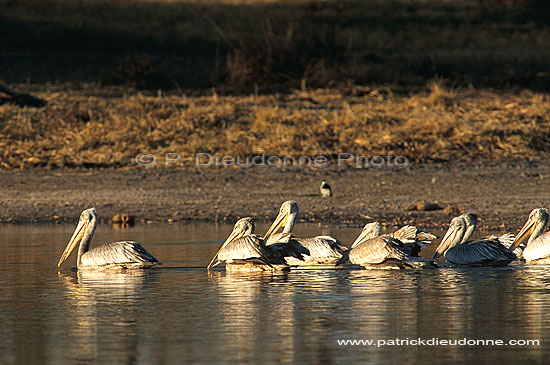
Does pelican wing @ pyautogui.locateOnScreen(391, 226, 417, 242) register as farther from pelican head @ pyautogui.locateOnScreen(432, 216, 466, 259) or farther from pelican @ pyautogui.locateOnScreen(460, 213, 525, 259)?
pelican @ pyautogui.locateOnScreen(460, 213, 525, 259)

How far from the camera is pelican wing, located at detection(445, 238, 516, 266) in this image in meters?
9.35

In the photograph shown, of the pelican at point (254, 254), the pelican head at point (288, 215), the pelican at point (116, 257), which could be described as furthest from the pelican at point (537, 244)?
the pelican at point (116, 257)

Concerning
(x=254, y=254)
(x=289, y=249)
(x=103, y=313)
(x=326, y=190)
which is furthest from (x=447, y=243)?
(x=326, y=190)

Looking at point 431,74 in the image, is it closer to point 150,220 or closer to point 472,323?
point 150,220

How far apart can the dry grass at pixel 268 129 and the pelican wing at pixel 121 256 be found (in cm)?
759

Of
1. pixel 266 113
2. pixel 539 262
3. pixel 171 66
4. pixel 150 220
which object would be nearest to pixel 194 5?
pixel 171 66

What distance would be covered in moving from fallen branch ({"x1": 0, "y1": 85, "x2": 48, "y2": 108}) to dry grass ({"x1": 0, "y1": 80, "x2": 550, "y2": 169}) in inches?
15.7

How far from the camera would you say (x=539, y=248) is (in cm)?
961

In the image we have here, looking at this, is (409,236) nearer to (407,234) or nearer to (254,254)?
(407,234)

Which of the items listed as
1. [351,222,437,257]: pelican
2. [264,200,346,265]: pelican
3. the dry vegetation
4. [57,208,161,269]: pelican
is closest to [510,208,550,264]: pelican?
[351,222,437,257]: pelican

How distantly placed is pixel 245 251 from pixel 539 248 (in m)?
2.72

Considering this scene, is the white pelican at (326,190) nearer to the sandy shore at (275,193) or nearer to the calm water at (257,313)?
the sandy shore at (275,193)

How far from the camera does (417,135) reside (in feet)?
60.0

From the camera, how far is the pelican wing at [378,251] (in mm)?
9172
